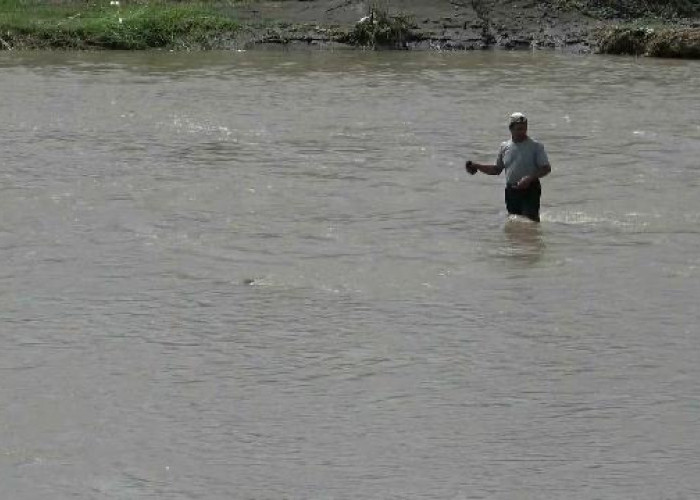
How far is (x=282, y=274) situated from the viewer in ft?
40.1

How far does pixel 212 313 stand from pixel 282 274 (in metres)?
1.26

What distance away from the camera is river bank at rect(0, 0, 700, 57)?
27938mm

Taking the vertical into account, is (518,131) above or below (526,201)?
above

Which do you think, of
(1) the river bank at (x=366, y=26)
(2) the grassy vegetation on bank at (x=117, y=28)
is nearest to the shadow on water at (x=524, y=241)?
(1) the river bank at (x=366, y=26)

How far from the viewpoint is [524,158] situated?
520 inches

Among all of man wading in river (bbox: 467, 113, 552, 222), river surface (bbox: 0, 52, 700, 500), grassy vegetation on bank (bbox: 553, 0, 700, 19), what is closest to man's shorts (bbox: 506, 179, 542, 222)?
man wading in river (bbox: 467, 113, 552, 222)

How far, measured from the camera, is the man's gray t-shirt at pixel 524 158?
13180mm

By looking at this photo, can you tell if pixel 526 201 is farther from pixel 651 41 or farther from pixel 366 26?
pixel 366 26

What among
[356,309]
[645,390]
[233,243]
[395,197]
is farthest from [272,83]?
[645,390]

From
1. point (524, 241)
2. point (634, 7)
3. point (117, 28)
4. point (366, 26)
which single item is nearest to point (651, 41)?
point (634, 7)

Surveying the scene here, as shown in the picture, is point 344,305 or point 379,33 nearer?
point 344,305

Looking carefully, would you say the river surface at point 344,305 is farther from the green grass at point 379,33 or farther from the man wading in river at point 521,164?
the green grass at point 379,33

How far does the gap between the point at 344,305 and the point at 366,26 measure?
57.2 ft

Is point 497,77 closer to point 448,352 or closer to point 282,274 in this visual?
point 282,274
